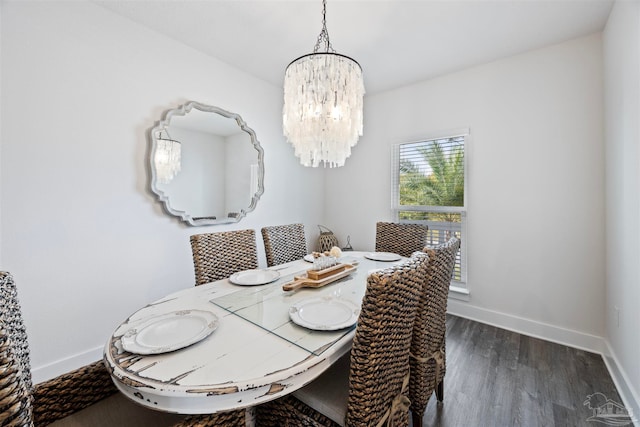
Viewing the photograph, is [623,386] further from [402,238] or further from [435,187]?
[435,187]

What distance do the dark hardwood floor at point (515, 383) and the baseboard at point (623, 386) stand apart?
3 cm

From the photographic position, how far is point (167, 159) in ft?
7.47

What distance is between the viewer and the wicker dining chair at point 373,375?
84cm

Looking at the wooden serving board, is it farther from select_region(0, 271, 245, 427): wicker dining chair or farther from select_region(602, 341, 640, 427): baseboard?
select_region(602, 341, 640, 427): baseboard

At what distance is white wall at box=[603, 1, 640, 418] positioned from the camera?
151cm

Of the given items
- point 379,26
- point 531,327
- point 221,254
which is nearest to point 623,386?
point 531,327

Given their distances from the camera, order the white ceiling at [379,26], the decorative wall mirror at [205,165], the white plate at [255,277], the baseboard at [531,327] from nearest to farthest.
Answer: the white plate at [255,277] → the white ceiling at [379,26] → the baseboard at [531,327] → the decorative wall mirror at [205,165]

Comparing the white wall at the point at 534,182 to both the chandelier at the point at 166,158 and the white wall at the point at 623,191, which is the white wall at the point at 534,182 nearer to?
the white wall at the point at 623,191

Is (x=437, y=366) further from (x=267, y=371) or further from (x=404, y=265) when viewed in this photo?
(x=267, y=371)

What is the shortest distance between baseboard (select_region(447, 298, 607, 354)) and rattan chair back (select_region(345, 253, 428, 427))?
2123mm

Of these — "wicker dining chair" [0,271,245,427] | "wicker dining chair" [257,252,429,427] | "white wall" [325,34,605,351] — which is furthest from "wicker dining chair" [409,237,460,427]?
"white wall" [325,34,605,351]

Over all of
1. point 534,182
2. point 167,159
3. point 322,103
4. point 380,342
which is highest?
point 322,103

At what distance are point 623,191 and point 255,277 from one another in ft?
7.97

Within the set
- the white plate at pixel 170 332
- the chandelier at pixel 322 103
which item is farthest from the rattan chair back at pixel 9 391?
the chandelier at pixel 322 103
